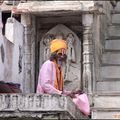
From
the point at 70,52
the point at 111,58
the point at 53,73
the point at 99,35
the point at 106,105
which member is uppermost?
the point at 99,35

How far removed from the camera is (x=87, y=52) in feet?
54.8

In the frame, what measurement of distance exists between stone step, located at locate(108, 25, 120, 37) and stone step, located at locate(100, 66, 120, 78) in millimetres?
1300

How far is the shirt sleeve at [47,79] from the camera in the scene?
11211mm

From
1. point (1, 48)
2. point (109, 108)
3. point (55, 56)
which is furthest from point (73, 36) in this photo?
point (55, 56)

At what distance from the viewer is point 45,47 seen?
676 inches

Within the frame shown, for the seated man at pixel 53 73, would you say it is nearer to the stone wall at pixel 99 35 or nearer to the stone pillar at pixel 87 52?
the stone pillar at pixel 87 52

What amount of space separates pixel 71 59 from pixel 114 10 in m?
2.77

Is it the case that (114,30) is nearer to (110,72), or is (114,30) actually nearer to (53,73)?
(110,72)

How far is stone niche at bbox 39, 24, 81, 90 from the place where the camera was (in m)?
16.8

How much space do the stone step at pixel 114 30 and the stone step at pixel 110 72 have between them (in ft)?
4.27

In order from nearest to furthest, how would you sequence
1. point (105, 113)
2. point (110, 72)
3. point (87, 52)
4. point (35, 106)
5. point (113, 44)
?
point (35, 106) < point (105, 113) < point (110, 72) < point (87, 52) < point (113, 44)

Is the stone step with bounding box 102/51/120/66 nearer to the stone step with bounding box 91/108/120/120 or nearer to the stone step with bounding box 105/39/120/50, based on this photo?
the stone step with bounding box 105/39/120/50

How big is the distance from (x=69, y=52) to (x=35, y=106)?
23.2ft

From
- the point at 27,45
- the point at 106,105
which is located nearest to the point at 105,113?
the point at 106,105
